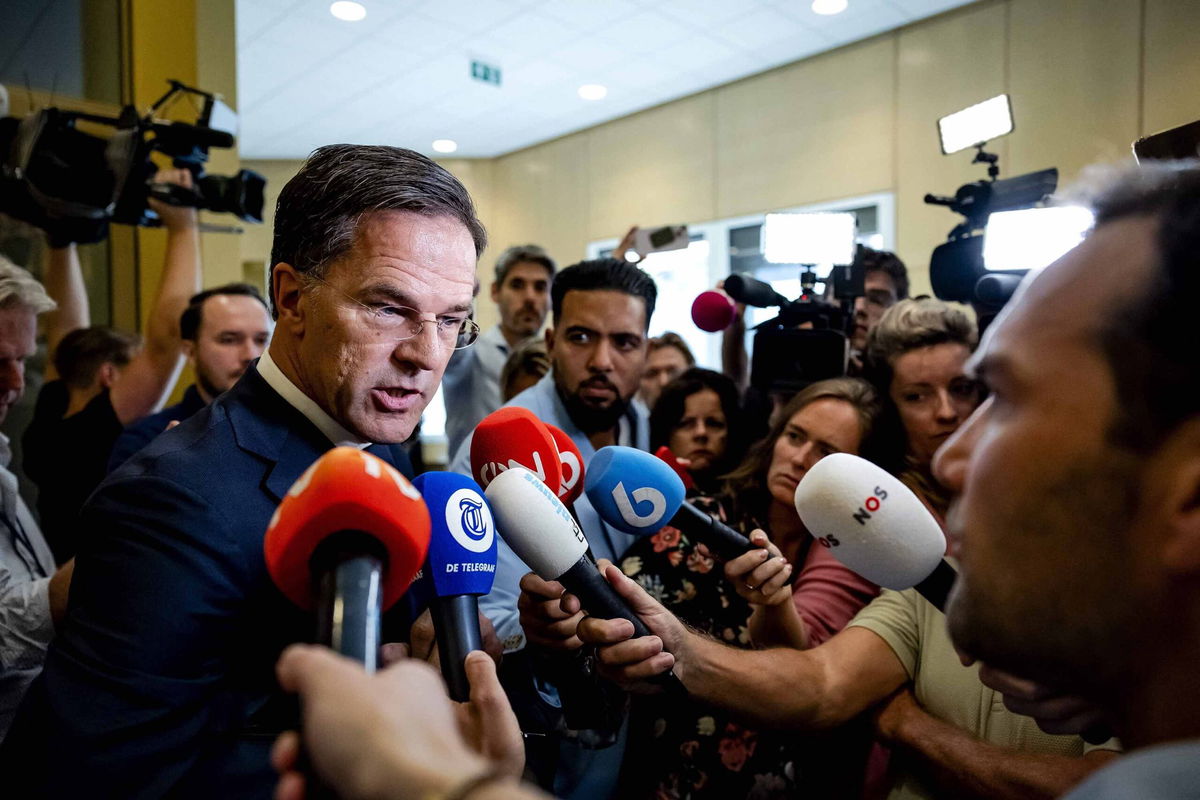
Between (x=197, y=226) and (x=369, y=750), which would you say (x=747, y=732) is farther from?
(x=197, y=226)

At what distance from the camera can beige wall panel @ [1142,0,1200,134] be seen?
339 cm

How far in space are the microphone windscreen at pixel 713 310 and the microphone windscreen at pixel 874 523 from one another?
0.92 m

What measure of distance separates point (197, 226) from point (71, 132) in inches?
15.9

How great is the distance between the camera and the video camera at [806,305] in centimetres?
173

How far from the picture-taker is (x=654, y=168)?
19.6 ft

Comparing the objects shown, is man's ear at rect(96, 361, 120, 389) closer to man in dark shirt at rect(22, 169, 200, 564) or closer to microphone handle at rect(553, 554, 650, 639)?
man in dark shirt at rect(22, 169, 200, 564)

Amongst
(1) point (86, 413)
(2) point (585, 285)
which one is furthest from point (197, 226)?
(2) point (585, 285)

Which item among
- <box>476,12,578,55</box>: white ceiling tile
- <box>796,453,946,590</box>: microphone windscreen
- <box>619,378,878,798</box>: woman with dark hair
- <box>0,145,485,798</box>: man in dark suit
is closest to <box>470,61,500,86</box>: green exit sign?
<box>476,12,578,55</box>: white ceiling tile

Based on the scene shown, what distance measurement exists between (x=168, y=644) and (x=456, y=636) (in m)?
0.27

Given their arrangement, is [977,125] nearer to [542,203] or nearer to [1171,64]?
[1171,64]

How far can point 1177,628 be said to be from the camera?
531mm

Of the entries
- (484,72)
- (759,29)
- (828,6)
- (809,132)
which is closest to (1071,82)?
(828,6)

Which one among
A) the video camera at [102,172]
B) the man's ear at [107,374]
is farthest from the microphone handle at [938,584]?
the man's ear at [107,374]

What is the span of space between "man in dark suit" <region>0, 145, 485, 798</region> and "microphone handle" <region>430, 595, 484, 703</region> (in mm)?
174
